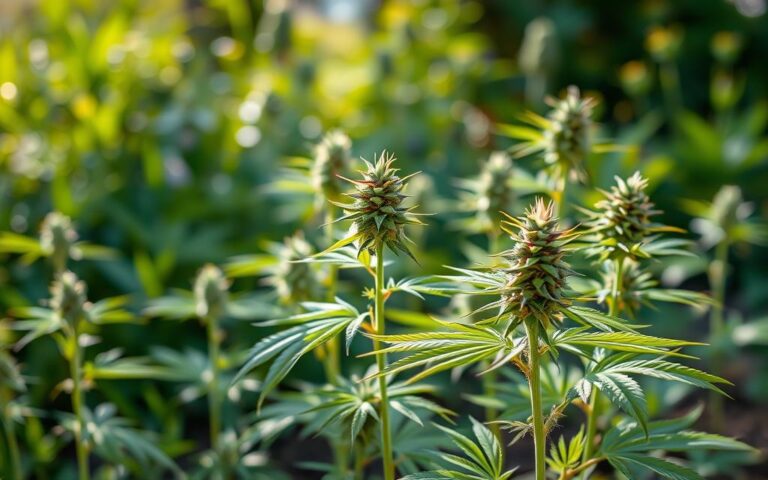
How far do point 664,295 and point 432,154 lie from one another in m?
2.25

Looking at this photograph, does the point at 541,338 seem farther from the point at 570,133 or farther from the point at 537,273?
the point at 570,133

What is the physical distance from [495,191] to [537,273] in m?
0.79

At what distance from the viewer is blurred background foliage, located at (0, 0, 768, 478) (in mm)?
3096

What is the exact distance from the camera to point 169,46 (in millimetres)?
4336

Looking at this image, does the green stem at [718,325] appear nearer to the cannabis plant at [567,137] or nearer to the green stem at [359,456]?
the cannabis plant at [567,137]

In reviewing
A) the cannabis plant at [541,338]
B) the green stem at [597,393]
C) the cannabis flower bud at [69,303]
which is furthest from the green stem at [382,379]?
the cannabis flower bud at [69,303]

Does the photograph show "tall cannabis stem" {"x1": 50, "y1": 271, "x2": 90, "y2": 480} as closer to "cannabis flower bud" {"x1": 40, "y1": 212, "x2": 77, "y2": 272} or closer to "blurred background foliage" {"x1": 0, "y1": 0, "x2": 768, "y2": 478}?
"cannabis flower bud" {"x1": 40, "y1": 212, "x2": 77, "y2": 272}

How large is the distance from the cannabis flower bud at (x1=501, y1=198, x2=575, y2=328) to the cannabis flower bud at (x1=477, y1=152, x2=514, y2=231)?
0.74 metres

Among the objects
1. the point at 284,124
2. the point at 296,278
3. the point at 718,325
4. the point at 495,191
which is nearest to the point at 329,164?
A: the point at 296,278

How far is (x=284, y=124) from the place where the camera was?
149 inches

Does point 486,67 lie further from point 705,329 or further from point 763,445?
point 763,445

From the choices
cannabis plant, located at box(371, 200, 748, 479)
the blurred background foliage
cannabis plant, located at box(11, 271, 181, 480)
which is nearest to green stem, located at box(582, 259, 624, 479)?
cannabis plant, located at box(371, 200, 748, 479)

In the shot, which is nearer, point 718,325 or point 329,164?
point 329,164

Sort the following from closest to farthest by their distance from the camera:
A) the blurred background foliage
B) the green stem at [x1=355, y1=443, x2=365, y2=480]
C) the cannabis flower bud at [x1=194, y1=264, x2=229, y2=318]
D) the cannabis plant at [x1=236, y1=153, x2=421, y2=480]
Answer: the cannabis plant at [x1=236, y1=153, x2=421, y2=480]
the green stem at [x1=355, y1=443, x2=365, y2=480]
the cannabis flower bud at [x1=194, y1=264, x2=229, y2=318]
the blurred background foliage
